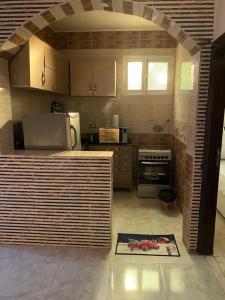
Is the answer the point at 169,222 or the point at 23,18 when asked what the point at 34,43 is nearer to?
the point at 23,18

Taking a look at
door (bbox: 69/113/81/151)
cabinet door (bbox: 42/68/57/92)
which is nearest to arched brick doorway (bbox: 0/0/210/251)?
cabinet door (bbox: 42/68/57/92)

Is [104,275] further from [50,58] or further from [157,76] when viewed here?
[157,76]

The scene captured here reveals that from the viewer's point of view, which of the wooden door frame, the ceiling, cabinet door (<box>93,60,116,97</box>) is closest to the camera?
the wooden door frame

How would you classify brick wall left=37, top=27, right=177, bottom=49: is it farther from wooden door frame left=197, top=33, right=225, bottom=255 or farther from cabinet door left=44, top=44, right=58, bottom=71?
wooden door frame left=197, top=33, right=225, bottom=255

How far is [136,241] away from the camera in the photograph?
256cm

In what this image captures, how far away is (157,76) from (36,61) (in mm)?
2218

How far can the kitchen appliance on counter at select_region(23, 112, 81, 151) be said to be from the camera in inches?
97.9

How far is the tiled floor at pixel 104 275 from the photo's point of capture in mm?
1838

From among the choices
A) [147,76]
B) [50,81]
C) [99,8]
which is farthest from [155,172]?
[99,8]

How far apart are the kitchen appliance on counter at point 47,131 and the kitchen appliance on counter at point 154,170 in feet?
5.18

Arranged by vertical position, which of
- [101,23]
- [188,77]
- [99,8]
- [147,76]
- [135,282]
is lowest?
[135,282]

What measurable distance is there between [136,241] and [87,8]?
232 cm

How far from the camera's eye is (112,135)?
3971mm

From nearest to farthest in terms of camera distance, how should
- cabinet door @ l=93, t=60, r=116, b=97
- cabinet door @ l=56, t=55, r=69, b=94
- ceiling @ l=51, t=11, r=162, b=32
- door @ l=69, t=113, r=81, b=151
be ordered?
1. door @ l=69, t=113, r=81, b=151
2. ceiling @ l=51, t=11, r=162, b=32
3. cabinet door @ l=56, t=55, r=69, b=94
4. cabinet door @ l=93, t=60, r=116, b=97
